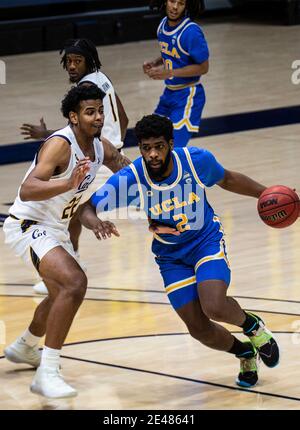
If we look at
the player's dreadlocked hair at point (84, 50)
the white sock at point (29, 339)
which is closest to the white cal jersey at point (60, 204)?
the white sock at point (29, 339)

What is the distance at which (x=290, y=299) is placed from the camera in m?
7.47

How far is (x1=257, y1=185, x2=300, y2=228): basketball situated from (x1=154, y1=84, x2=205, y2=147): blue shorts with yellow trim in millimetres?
3272

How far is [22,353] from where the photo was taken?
20.8 ft

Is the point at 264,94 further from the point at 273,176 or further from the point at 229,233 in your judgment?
the point at 229,233

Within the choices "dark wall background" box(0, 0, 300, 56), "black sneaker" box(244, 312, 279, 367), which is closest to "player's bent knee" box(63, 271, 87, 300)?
"black sneaker" box(244, 312, 279, 367)

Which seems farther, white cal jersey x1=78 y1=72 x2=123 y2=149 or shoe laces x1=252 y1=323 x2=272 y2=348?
white cal jersey x1=78 y1=72 x2=123 y2=149

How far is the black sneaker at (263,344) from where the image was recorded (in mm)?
6035

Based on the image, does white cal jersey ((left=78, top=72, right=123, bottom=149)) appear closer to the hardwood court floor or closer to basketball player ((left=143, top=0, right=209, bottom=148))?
the hardwood court floor

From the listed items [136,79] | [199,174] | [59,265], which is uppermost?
[199,174]

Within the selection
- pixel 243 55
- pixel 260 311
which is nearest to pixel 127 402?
pixel 260 311

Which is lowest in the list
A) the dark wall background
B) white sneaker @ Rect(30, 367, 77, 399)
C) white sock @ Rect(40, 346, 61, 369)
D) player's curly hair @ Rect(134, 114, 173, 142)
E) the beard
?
the dark wall background

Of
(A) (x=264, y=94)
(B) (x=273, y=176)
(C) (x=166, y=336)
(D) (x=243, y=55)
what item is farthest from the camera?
(D) (x=243, y=55)

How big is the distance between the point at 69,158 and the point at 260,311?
1.76 m

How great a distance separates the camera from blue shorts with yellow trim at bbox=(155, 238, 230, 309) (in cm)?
589
